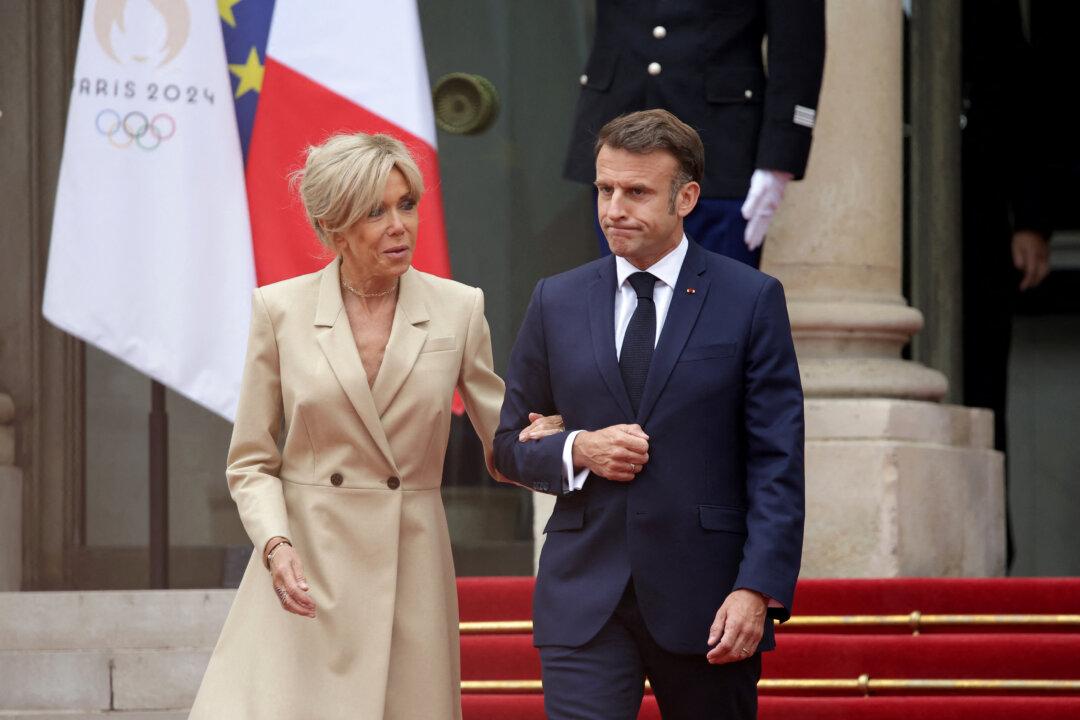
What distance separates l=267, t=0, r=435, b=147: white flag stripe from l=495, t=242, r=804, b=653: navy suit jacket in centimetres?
317

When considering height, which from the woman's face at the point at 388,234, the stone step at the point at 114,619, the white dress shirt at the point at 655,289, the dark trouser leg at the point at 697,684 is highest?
the woman's face at the point at 388,234

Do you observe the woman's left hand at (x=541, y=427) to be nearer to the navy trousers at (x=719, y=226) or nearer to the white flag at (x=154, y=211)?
the navy trousers at (x=719, y=226)

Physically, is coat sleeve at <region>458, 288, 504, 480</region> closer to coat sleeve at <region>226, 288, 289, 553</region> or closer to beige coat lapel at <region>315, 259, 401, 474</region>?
beige coat lapel at <region>315, 259, 401, 474</region>

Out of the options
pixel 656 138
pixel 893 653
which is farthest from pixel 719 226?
pixel 656 138

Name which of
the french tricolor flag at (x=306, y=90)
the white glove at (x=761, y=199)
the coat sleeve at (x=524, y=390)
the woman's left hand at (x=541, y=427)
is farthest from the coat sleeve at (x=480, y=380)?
the french tricolor flag at (x=306, y=90)

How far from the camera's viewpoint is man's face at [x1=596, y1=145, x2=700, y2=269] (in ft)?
11.0

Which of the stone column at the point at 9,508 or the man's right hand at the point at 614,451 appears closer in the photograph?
the man's right hand at the point at 614,451

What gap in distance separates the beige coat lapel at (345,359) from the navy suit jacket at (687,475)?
1.01 ft

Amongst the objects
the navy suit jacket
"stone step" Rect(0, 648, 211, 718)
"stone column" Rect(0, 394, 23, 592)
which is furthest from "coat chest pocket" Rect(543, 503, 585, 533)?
"stone column" Rect(0, 394, 23, 592)

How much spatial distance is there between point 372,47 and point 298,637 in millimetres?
3380

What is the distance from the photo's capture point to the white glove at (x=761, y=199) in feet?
17.6

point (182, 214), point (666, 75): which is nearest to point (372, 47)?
point (182, 214)

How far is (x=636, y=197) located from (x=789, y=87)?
84.0 inches

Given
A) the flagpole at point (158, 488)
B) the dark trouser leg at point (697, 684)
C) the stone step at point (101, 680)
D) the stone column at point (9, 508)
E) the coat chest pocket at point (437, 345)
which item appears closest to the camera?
the dark trouser leg at point (697, 684)
